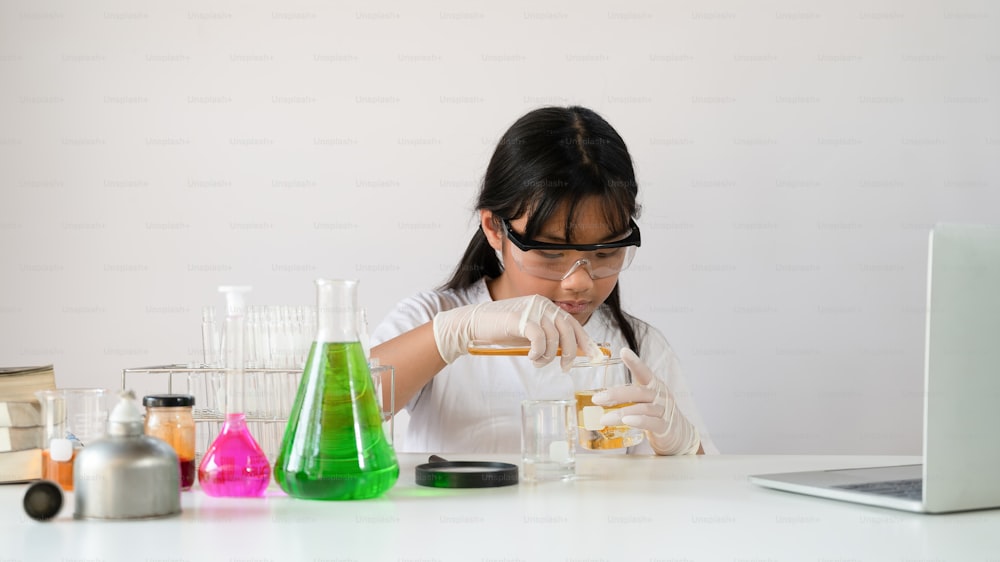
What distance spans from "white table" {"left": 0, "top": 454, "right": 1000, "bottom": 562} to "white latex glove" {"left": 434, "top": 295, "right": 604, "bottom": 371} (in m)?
0.40

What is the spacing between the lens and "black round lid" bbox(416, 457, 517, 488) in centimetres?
129

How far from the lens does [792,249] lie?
105 inches

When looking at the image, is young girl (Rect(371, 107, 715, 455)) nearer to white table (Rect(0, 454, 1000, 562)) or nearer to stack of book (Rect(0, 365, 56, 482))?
white table (Rect(0, 454, 1000, 562))

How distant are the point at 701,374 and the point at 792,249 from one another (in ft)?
1.44

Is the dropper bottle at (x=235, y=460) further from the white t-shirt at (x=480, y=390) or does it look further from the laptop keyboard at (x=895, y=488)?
the white t-shirt at (x=480, y=390)

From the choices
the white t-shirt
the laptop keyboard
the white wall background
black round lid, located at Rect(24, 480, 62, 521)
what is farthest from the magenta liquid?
the white wall background

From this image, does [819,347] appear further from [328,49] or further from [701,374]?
[328,49]

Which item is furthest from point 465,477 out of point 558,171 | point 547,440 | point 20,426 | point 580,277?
point 558,171

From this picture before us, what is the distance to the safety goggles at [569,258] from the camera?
1.98 meters

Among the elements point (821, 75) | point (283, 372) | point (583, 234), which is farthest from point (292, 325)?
point (821, 75)

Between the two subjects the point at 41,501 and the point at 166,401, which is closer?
the point at 41,501

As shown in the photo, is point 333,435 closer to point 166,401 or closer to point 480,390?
point 166,401

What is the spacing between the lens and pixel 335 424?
1.14 m

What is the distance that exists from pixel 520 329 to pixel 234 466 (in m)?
0.64
